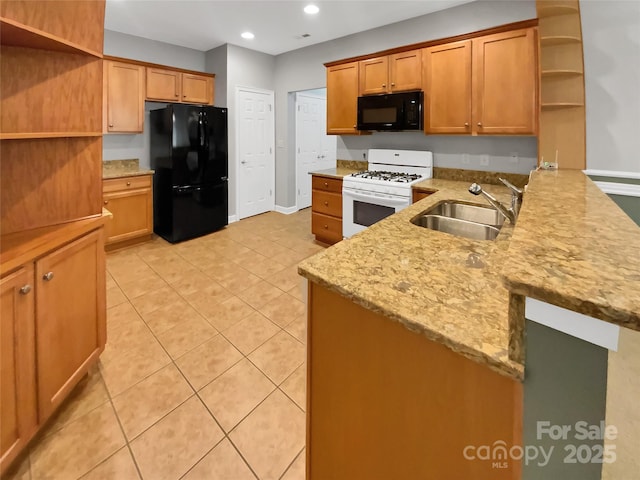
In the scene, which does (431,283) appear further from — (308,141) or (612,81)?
(308,141)

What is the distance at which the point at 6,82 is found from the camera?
1.56 meters

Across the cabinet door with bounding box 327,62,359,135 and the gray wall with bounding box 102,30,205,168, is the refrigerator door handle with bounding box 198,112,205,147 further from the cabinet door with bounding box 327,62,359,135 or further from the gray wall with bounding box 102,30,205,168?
the cabinet door with bounding box 327,62,359,135

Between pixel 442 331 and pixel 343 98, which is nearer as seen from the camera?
pixel 442 331

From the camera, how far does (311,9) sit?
3.67 meters

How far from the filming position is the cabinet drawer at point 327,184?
4051 millimetres

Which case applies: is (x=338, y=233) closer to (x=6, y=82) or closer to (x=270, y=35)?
(x=270, y=35)

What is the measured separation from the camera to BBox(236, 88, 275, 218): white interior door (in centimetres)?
530

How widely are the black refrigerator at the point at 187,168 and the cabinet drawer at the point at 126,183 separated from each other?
0.76 ft

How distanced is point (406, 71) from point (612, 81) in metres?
1.78

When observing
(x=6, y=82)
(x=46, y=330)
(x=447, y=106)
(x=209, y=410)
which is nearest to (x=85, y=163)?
(x=6, y=82)

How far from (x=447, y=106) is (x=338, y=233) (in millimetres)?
1795

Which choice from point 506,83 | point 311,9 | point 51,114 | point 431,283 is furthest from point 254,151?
point 431,283

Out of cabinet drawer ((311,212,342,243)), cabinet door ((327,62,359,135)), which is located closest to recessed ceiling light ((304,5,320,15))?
cabinet door ((327,62,359,135))

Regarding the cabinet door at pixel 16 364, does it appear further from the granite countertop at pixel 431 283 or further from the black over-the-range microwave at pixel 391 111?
the black over-the-range microwave at pixel 391 111
